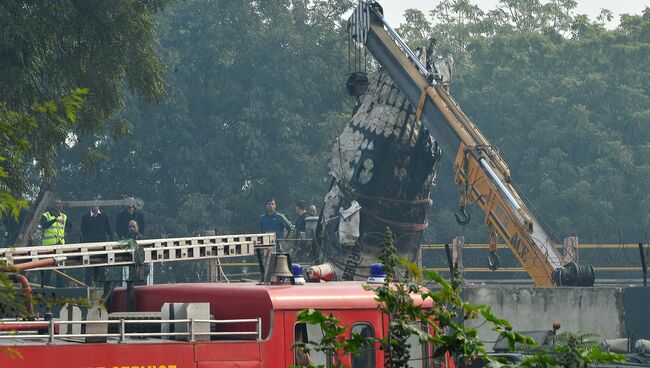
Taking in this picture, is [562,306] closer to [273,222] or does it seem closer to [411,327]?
Answer: [273,222]

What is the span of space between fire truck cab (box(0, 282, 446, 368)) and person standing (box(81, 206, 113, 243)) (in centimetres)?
1871

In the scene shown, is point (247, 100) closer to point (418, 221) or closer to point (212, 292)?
point (418, 221)

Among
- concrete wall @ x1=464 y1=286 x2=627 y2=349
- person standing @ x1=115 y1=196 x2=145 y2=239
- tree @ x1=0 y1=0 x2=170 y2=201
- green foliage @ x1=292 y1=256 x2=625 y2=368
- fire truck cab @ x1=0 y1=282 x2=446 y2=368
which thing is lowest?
green foliage @ x1=292 y1=256 x2=625 y2=368

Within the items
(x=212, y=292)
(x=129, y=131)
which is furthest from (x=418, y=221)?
(x=212, y=292)

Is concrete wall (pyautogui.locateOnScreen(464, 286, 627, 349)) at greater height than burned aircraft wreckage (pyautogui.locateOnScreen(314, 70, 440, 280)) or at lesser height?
lesser

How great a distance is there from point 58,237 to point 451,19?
46.6 metres

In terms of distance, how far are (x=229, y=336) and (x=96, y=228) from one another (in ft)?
63.8

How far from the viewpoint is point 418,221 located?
103 ft

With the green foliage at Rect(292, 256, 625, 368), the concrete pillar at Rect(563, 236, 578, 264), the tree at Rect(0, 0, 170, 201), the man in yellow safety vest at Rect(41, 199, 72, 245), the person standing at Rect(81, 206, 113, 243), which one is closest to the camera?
the green foliage at Rect(292, 256, 625, 368)

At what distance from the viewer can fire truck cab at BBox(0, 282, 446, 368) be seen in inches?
429

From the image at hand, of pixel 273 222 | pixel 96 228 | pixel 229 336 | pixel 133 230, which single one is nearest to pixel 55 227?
pixel 133 230

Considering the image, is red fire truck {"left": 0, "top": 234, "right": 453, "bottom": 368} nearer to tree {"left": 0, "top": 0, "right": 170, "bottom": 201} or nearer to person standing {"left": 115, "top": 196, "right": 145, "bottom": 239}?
tree {"left": 0, "top": 0, "right": 170, "bottom": 201}

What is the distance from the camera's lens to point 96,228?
30719mm

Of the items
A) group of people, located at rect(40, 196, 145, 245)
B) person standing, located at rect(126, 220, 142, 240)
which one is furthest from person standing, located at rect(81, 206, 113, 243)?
person standing, located at rect(126, 220, 142, 240)
